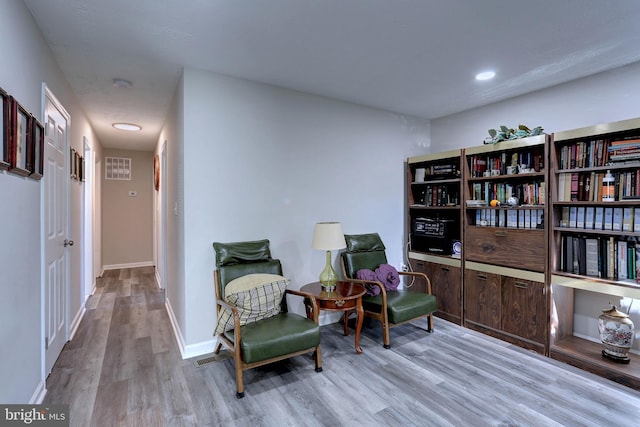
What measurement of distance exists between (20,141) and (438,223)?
12.3 feet

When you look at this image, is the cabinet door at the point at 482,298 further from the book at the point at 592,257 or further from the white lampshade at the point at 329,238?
the white lampshade at the point at 329,238

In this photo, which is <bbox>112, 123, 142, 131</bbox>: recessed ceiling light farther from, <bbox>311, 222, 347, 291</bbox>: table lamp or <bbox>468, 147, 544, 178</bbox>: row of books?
<bbox>468, 147, 544, 178</bbox>: row of books

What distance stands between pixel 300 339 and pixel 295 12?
224 centimetres

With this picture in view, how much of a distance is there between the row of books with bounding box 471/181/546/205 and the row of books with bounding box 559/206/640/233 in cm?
24

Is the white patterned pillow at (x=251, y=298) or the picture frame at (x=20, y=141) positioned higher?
the picture frame at (x=20, y=141)

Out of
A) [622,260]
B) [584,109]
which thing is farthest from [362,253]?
[584,109]

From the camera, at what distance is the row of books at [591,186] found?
2.51m

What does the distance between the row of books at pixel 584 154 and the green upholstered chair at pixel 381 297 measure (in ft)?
5.68

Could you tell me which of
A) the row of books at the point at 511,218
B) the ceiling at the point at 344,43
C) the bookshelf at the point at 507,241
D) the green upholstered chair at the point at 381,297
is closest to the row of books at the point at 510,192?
the bookshelf at the point at 507,241

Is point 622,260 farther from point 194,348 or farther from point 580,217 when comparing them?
point 194,348

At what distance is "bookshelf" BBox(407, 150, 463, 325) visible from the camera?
3676 millimetres

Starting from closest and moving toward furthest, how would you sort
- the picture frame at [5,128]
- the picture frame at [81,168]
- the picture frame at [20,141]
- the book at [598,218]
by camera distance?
the picture frame at [5,128]
the picture frame at [20,141]
the book at [598,218]
the picture frame at [81,168]

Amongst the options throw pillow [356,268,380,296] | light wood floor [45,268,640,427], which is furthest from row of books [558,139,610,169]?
throw pillow [356,268,380,296]

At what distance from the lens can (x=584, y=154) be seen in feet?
9.11
